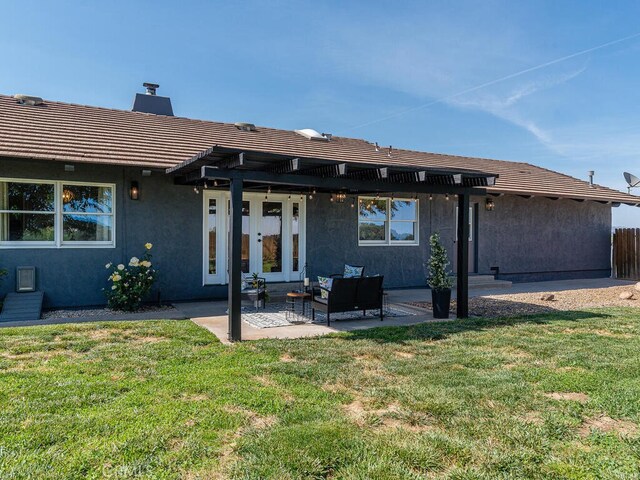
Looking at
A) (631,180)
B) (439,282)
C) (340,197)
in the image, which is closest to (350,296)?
(439,282)

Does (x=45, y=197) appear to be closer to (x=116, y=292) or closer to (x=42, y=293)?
(x=42, y=293)

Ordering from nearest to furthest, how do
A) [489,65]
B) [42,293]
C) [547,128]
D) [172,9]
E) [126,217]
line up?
1. [42,293]
2. [126,217]
3. [172,9]
4. [489,65]
5. [547,128]

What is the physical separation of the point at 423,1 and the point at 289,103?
27.3 ft

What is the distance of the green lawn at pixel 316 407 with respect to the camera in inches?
114

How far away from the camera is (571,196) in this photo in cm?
1471

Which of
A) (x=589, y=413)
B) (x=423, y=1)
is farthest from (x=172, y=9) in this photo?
(x=589, y=413)

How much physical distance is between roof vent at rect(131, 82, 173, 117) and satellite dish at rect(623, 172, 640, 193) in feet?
58.8

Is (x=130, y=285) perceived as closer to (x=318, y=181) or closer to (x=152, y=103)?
(x=318, y=181)

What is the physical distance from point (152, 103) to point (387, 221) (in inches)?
327

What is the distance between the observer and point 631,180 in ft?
57.9

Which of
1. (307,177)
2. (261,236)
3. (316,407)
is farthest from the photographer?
(261,236)

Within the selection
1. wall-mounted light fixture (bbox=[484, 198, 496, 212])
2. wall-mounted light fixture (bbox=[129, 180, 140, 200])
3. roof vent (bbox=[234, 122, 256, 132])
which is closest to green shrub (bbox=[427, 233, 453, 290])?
wall-mounted light fixture (bbox=[129, 180, 140, 200])

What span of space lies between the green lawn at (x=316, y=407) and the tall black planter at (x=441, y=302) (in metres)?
1.91

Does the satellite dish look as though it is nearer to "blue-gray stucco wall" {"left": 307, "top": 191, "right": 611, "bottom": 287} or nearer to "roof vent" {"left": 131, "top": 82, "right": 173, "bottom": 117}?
"blue-gray stucco wall" {"left": 307, "top": 191, "right": 611, "bottom": 287}
